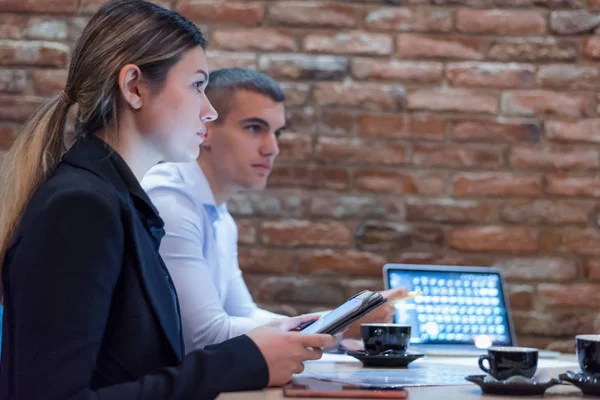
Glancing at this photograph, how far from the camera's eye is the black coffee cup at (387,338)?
4.98 feet

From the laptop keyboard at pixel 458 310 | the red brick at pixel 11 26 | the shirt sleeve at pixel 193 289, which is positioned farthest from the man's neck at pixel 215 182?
the red brick at pixel 11 26

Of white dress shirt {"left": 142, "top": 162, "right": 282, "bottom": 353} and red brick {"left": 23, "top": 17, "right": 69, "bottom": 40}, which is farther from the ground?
red brick {"left": 23, "top": 17, "right": 69, "bottom": 40}

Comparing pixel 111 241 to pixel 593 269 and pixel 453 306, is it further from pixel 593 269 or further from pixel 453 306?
pixel 593 269

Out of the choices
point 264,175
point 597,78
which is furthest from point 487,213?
point 264,175

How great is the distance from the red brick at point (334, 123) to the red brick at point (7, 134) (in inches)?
38.4

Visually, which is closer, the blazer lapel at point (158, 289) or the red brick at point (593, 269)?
the blazer lapel at point (158, 289)

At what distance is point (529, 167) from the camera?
258 cm

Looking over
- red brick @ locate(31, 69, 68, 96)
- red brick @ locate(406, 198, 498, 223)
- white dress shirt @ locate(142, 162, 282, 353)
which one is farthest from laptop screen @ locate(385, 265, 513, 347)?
red brick @ locate(31, 69, 68, 96)

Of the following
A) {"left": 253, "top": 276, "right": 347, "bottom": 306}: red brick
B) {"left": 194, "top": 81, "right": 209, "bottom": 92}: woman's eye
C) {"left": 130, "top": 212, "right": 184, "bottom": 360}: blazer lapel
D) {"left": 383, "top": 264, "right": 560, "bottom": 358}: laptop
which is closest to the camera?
{"left": 130, "top": 212, "right": 184, "bottom": 360}: blazer lapel

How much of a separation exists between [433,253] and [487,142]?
400 mm

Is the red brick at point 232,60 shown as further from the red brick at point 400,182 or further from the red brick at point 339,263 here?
the red brick at point 339,263

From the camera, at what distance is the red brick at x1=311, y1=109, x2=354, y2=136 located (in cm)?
258

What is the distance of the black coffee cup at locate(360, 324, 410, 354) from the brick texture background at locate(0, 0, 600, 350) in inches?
39.8

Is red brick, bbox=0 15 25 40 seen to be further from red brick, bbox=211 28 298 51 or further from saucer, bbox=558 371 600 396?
saucer, bbox=558 371 600 396
